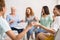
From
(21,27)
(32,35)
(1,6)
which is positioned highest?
(1,6)

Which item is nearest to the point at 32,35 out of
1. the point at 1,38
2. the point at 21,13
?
the point at 21,13

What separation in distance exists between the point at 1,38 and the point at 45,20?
2.32 meters

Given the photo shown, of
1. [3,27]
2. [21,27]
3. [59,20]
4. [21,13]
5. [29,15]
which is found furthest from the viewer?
[21,13]

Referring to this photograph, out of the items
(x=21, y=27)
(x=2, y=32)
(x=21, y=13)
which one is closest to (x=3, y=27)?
(x=2, y=32)

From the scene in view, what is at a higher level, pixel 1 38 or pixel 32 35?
pixel 1 38

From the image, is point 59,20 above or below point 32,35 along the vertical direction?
above

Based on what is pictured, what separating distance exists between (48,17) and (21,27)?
29.1 inches

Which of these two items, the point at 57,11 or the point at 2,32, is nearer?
the point at 2,32

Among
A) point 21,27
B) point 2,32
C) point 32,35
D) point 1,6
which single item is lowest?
point 32,35

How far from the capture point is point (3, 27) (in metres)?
1.81

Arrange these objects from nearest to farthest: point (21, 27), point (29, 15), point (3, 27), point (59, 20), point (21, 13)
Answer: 1. point (3, 27)
2. point (59, 20)
3. point (21, 27)
4. point (29, 15)
5. point (21, 13)

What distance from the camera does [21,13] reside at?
606 cm

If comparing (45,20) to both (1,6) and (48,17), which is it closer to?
(48,17)

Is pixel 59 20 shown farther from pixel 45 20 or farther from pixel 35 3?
pixel 35 3
